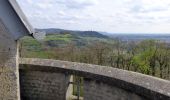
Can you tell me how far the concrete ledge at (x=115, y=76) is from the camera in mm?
4781

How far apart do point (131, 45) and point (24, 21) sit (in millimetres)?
33636

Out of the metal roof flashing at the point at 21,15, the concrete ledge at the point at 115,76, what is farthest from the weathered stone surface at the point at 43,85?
the metal roof flashing at the point at 21,15

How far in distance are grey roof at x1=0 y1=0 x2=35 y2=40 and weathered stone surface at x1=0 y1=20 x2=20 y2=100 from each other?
11cm

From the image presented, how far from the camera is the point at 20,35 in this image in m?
5.55

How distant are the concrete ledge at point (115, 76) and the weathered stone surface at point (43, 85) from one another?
0.48ft

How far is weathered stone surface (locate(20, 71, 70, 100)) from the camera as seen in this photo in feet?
23.9

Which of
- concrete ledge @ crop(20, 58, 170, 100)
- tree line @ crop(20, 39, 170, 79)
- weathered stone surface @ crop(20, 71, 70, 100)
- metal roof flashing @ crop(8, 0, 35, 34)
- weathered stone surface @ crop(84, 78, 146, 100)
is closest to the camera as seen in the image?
concrete ledge @ crop(20, 58, 170, 100)

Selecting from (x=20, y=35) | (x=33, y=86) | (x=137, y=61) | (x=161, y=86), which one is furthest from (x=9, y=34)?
(x=137, y=61)

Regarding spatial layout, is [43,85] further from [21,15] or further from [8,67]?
[21,15]

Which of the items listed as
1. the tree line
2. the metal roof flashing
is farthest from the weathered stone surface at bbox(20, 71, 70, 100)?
the tree line

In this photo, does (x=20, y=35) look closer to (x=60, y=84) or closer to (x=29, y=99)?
(x=60, y=84)

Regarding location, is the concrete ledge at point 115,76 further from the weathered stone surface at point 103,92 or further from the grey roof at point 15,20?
the grey roof at point 15,20

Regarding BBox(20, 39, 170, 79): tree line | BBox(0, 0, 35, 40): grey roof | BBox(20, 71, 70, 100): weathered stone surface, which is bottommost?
BBox(20, 39, 170, 79): tree line

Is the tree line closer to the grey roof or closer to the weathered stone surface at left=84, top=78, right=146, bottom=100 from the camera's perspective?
the weathered stone surface at left=84, top=78, right=146, bottom=100
